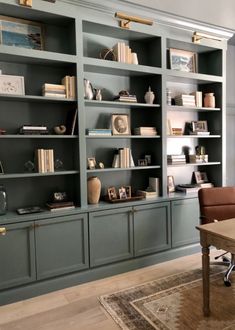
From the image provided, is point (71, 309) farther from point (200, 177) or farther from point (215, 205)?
point (200, 177)

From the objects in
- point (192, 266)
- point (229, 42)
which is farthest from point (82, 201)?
point (229, 42)

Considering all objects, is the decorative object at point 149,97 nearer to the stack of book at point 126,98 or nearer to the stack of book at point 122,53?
the stack of book at point 126,98

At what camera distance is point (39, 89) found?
2971mm

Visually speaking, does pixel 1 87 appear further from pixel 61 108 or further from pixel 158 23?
pixel 158 23

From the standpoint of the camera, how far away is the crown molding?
9.46ft

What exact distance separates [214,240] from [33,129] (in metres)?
1.89

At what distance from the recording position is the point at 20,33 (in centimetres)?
281

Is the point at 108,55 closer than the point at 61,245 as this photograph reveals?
No

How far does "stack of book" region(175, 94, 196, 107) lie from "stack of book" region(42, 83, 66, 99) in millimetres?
1565

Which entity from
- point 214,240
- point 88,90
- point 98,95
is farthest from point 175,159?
point 214,240

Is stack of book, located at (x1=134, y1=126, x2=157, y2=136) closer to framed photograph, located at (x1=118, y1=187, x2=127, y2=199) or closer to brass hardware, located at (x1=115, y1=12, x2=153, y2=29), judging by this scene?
framed photograph, located at (x1=118, y1=187, x2=127, y2=199)

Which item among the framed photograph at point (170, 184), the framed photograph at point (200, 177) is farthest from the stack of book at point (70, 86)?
the framed photograph at point (200, 177)

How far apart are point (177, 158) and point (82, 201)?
4.71 feet

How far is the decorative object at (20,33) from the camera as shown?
8.96 ft
